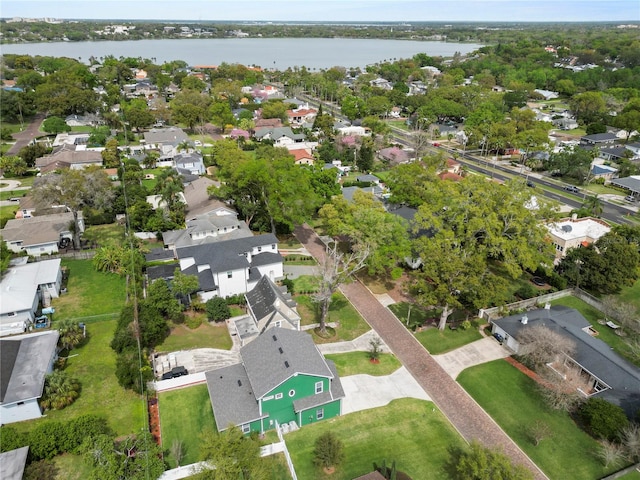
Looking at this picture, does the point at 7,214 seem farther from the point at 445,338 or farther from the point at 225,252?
the point at 445,338

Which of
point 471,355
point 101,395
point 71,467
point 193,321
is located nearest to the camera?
point 71,467

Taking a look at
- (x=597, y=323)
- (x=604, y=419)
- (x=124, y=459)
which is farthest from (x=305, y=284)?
(x=597, y=323)

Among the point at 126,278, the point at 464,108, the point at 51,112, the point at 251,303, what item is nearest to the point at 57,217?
the point at 126,278

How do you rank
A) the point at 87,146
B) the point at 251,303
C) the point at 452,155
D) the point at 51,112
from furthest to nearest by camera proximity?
the point at 51,112 → the point at 452,155 → the point at 87,146 → the point at 251,303

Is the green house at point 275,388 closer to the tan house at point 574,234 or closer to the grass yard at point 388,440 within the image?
the grass yard at point 388,440

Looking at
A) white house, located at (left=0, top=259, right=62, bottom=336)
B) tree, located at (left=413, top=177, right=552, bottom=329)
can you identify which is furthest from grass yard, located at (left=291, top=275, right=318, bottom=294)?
white house, located at (left=0, top=259, right=62, bottom=336)

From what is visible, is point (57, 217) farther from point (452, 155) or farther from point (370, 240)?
point (452, 155)
